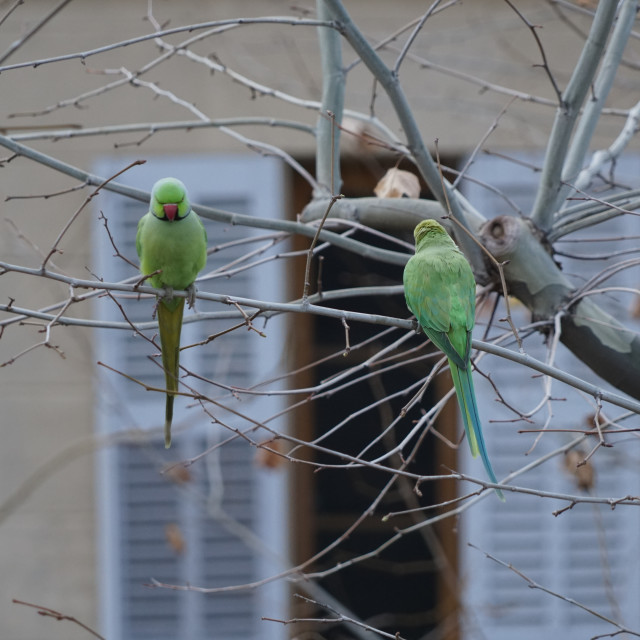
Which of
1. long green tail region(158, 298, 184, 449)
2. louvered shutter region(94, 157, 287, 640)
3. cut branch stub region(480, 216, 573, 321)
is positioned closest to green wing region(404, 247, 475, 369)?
cut branch stub region(480, 216, 573, 321)

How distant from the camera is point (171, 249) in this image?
6.11 ft

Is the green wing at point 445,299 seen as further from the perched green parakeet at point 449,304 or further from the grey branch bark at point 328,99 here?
the grey branch bark at point 328,99

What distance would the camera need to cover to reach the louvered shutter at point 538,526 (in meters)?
3.51

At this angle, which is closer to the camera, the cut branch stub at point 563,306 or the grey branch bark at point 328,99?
the cut branch stub at point 563,306

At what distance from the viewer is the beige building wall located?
11.6 feet

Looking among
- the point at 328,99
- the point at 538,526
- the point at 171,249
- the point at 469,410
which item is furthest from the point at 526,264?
the point at 538,526

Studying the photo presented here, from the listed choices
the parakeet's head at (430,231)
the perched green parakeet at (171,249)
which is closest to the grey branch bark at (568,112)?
the parakeet's head at (430,231)

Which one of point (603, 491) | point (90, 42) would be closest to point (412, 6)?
point (90, 42)

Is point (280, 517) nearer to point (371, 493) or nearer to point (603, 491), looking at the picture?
point (371, 493)

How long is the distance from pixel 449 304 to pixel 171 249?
2.00 ft

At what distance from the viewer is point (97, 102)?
359 centimetres

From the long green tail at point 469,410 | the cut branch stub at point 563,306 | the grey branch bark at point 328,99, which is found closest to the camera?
the long green tail at point 469,410

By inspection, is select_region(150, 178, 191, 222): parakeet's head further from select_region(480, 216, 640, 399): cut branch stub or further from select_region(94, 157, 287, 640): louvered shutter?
select_region(94, 157, 287, 640): louvered shutter

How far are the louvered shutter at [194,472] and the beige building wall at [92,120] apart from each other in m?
0.14
